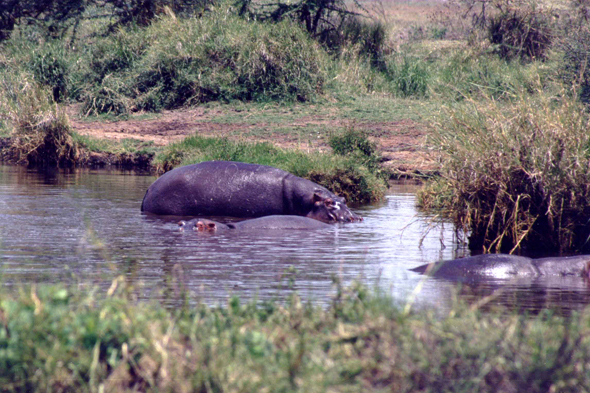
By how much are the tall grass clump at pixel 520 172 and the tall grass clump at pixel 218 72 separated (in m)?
12.2

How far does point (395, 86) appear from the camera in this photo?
20969 millimetres

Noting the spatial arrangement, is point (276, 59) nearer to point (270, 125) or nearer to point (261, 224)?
point (270, 125)

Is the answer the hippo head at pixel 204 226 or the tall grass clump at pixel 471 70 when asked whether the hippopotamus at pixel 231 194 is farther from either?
the tall grass clump at pixel 471 70

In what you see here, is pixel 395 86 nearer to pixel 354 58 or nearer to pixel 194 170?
pixel 354 58

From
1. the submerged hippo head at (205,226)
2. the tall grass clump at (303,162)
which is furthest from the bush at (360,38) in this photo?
the submerged hippo head at (205,226)

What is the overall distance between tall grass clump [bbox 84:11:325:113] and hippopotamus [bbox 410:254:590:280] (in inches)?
521

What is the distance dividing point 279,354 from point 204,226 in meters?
5.56

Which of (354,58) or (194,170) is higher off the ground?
(354,58)

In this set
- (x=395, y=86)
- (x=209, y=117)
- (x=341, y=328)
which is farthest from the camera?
(x=395, y=86)

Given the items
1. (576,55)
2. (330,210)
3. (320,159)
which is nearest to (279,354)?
(330,210)

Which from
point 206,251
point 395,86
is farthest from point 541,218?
point 395,86

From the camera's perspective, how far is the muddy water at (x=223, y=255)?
5605 millimetres

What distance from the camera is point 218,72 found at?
19.8 m

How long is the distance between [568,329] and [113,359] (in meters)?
1.84
